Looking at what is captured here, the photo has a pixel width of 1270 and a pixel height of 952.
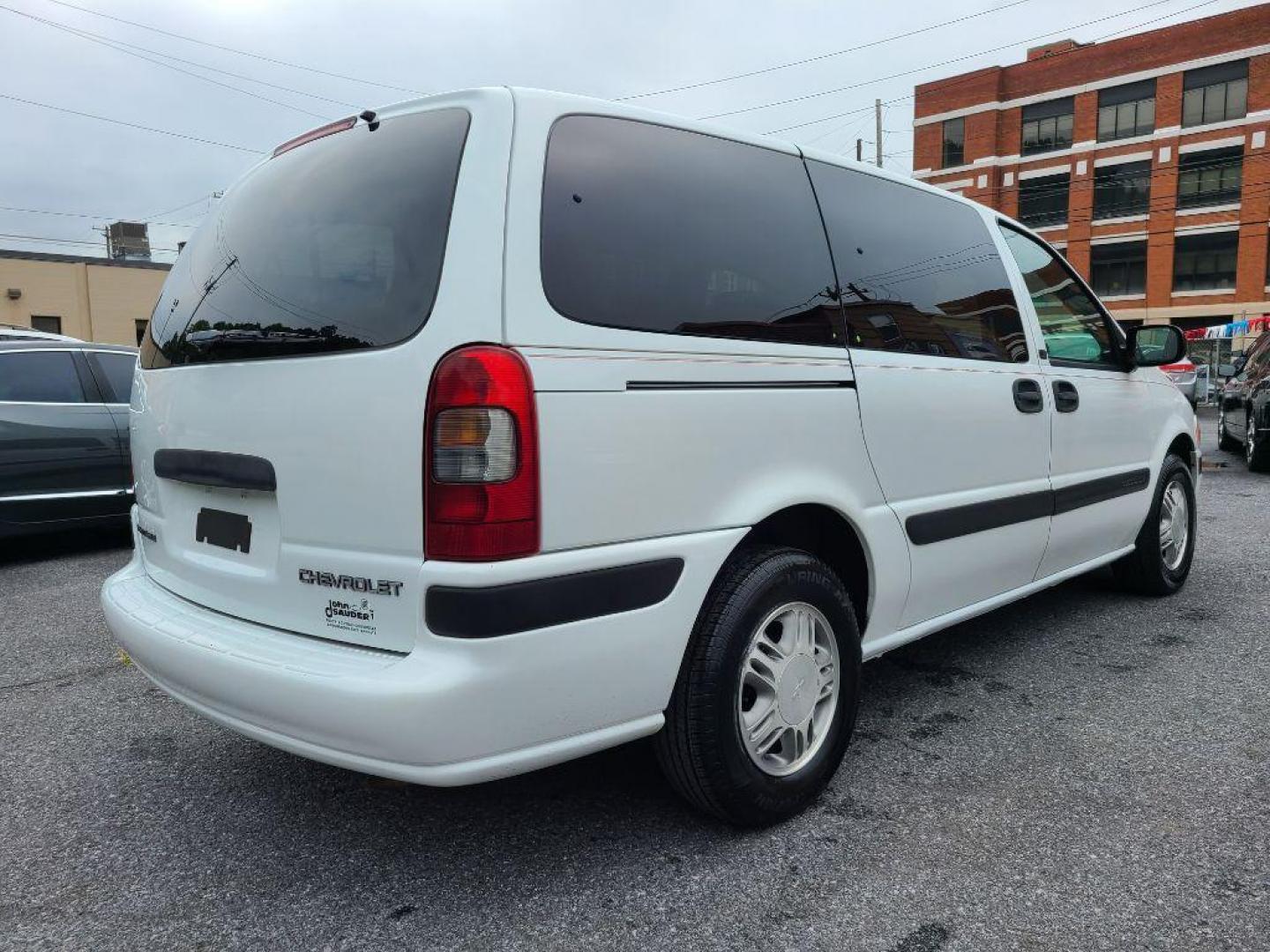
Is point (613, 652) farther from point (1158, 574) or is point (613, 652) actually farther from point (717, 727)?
point (1158, 574)

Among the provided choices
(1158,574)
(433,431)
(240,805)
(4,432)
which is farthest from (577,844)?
(4,432)

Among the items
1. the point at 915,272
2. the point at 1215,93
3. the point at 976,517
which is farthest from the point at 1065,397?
the point at 1215,93

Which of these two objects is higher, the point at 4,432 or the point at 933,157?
the point at 933,157

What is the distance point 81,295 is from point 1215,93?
42.2 m

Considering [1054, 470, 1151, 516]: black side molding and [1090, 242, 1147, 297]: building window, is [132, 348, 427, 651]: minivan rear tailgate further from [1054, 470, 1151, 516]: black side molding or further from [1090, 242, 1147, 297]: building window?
[1090, 242, 1147, 297]: building window

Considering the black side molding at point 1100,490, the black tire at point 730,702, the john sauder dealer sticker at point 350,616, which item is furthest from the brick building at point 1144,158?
the john sauder dealer sticker at point 350,616

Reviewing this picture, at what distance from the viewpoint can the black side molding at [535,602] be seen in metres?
1.80

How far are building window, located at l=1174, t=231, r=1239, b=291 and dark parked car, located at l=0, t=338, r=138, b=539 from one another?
3951 cm

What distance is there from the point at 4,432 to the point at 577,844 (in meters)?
5.45

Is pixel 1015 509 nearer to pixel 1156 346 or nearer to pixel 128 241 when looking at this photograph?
pixel 1156 346

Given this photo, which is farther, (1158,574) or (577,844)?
(1158,574)

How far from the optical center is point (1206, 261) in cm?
3581

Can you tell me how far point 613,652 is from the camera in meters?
1.98

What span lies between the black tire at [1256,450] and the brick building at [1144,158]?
29.9 metres
